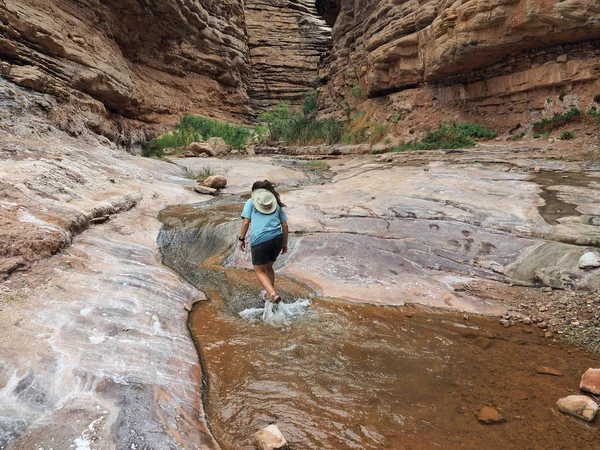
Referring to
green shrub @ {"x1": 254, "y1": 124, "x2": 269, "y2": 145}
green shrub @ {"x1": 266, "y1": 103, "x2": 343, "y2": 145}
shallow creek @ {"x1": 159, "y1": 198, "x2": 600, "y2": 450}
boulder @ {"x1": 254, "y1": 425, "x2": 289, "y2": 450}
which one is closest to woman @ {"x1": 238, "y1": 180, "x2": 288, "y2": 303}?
shallow creek @ {"x1": 159, "y1": 198, "x2": 600, "y2": 450}

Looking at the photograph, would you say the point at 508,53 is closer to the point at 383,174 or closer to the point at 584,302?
the point at 383,174

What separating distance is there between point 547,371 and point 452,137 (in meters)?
10.4

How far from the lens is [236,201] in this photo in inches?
316

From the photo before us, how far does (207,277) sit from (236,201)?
3451 mm

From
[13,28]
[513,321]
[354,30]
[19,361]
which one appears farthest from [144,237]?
[354,30]

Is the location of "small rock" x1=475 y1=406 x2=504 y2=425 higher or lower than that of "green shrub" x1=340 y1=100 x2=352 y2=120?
lower

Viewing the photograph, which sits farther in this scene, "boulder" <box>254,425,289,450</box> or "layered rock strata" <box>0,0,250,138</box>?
"layered rock strata" <box>0,0,250,138</box>

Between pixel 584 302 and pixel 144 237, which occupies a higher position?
pixel 144 237

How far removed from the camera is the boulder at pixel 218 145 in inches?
682

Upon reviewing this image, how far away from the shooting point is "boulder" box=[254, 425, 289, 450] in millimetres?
2035

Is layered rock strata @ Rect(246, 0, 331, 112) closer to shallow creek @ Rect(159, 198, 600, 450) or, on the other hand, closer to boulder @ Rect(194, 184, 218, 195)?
boulder @ Rect(194, 184, 218, 195)

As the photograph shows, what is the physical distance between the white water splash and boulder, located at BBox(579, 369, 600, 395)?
7.53 ft

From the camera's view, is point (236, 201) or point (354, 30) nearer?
point (236, 201)

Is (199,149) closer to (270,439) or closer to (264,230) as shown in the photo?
(264,230)
